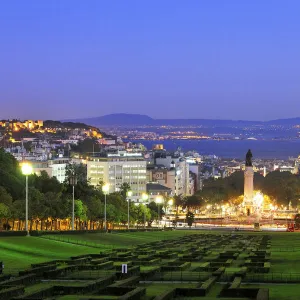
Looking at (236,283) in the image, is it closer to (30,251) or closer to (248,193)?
(30,251)

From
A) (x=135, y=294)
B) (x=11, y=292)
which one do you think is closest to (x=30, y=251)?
(x=11, y=292)

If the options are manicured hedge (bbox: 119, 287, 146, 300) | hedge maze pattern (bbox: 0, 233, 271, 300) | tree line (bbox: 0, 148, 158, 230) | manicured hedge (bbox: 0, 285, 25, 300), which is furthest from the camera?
tree line (bbox: 0, 148, 158, 230)

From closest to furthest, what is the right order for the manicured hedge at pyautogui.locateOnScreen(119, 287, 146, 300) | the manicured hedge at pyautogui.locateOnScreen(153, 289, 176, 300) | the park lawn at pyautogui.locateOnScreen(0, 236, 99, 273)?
the manicured hedge at pyautogui.locateOnScreen(119, 287, 146, 300) → the manicured hedge at pyautogui.locateOnScreen(153, 289, 176, 300) → the park lawn at pyautogui.locateOnScreen(0, 236, 99, 273)

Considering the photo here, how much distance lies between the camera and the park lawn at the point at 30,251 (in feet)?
129

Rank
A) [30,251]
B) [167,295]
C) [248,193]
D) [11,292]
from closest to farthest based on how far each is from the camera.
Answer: [167,295] → [11,292] → [30,251] → [248,193]

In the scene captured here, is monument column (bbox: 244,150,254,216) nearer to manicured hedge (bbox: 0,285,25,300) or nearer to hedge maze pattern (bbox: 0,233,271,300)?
hedge maze pattern (bbox: 0,233,271,300)

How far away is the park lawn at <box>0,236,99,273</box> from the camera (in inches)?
1554

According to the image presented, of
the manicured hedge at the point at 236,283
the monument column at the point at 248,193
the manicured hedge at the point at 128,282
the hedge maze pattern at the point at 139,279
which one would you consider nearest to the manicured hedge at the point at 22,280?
the hedge maze pattern at the point at 139,279

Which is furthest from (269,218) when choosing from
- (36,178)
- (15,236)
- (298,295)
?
(298,295)

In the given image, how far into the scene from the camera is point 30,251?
4619 cm

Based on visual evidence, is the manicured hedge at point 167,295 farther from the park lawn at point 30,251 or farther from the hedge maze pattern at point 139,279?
the park lawn at point 30,251

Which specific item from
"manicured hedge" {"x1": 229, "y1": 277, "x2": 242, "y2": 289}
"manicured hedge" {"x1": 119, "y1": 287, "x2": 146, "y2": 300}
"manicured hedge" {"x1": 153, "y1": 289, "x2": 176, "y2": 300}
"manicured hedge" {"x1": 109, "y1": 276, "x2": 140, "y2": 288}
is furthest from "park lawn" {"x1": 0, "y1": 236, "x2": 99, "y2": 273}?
"manicured hedge" {"x1": 153, "y1": 289, "x2": 176, "y2": 300}

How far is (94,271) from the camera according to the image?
34625 mm

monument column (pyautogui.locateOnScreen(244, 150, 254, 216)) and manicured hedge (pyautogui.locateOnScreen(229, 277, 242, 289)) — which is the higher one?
monument column (pyautogui.locateOnScreen(244, 150, 254, 216))
